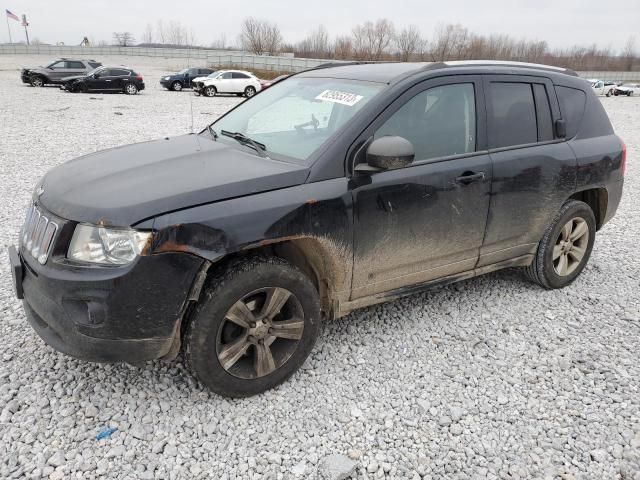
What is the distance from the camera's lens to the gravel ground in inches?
99.6

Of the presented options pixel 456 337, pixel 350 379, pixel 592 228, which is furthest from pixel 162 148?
pixel 592 228

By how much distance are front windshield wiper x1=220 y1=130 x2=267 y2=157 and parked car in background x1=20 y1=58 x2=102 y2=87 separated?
1039 inches

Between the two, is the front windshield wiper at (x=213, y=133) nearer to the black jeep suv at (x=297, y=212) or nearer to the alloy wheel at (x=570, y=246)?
the black jeep suv at (x=297, y=212)

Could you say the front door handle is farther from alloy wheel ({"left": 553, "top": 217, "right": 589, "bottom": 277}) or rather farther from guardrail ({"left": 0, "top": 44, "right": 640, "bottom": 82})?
guardrail ({"left": 0, "top": 44, "right": 640, "bottom": 82})

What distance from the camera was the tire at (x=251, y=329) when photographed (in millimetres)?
2705

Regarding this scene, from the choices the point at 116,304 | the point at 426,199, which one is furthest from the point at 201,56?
the point at 116,304

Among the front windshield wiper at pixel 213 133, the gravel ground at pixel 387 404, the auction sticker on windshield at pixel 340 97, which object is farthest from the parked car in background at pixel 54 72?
the auction sticker on windshield at pixel 340 97

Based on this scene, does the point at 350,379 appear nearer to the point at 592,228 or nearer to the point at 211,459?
the point at 211,459

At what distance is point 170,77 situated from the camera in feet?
94.5

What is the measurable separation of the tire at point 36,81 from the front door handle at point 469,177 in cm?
2802

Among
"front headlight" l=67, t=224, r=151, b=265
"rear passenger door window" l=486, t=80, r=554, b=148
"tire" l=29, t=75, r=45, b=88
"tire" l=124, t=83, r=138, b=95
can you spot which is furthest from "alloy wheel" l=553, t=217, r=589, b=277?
"tire" l=29, t=75, r=45, b=88

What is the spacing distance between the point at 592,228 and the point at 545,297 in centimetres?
80

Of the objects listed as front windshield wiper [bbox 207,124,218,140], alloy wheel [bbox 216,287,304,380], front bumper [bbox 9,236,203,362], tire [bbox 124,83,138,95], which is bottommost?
tire [bbox 124,83,138,95]

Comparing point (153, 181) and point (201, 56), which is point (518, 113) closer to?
point (153, 181)
